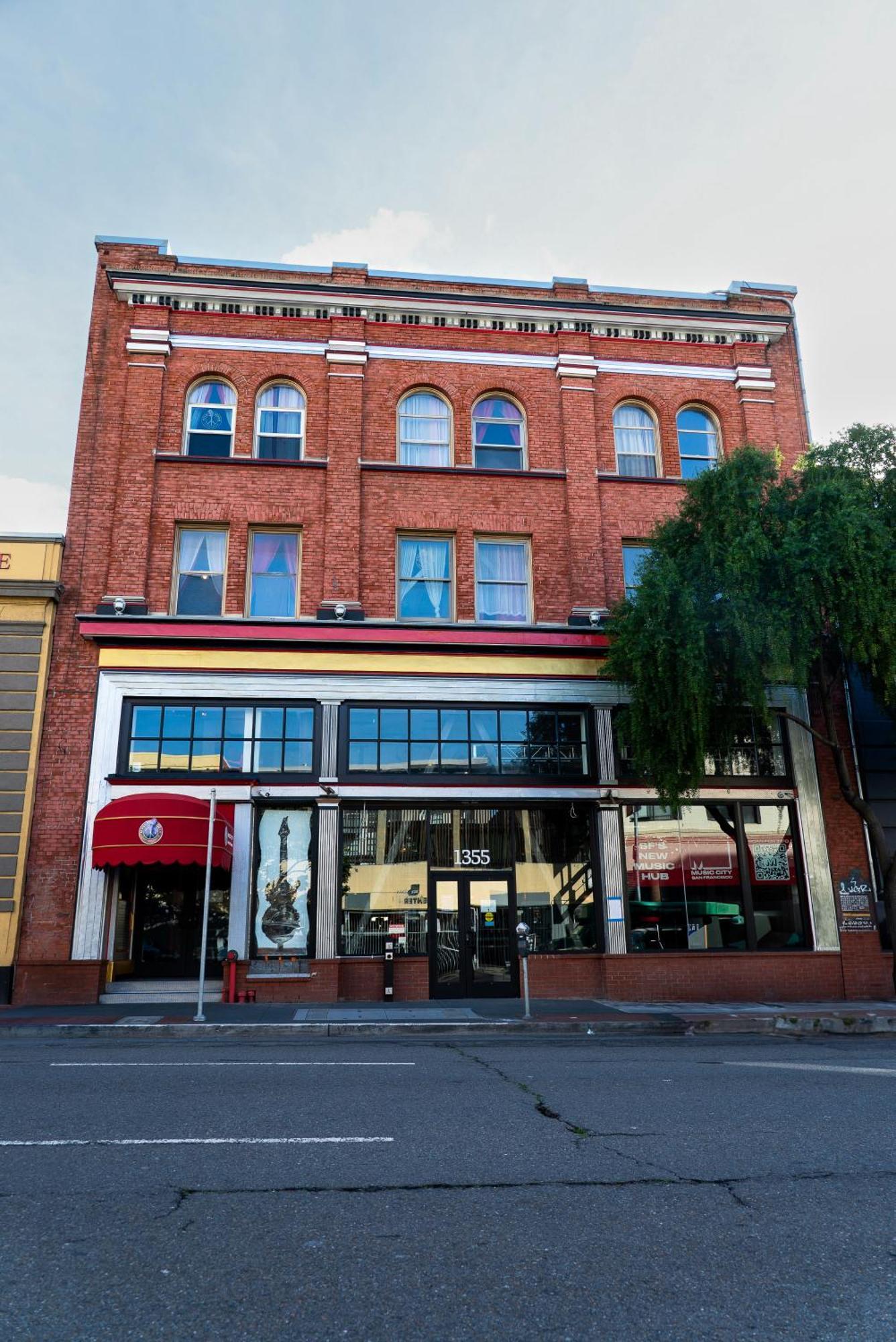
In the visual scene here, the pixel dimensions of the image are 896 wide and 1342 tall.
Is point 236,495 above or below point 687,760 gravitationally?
above

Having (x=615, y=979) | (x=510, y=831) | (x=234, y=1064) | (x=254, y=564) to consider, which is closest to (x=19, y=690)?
(x=254, y=564)

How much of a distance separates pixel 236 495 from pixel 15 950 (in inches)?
361

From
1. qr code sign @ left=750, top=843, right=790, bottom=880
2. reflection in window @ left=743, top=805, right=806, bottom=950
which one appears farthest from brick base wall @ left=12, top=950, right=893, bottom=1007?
qr code sign @ left=750, top=843, right=790, bottom=880

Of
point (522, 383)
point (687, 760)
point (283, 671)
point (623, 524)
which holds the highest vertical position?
point (522, 383)

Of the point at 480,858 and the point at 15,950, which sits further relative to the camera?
Answer: the point at 480,858

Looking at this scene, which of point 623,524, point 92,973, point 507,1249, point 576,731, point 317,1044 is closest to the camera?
point 507,1249

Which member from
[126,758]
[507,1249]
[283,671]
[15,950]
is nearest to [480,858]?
[283,671]

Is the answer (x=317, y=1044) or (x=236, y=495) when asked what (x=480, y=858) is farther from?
(x=236, y=495)

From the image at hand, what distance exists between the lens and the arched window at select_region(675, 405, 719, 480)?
66.3 feet

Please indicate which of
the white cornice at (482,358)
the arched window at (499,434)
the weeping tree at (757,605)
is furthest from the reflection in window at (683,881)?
the white cornice at (482,358)

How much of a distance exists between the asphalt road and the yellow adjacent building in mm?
7879

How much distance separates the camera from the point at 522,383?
20031 mm

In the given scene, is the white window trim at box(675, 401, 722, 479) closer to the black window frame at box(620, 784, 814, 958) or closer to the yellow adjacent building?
the black window frame at box(620, 784, 814, 958)

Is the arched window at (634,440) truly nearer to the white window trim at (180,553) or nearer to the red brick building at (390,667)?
the red brick building at (390,667)
